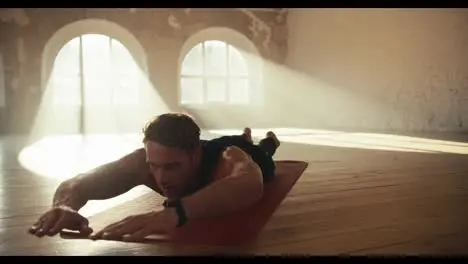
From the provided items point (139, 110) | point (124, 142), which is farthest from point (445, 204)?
point (139, 110)

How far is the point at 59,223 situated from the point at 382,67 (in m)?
4.79

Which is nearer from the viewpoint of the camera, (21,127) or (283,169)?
(283,169)

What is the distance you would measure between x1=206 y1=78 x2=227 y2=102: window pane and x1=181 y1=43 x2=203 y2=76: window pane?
16 centimetres

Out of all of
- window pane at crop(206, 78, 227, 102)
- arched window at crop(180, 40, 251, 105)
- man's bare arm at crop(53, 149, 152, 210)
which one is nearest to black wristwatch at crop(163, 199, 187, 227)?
man's bare arm at crop(53, 149, 152, 210)

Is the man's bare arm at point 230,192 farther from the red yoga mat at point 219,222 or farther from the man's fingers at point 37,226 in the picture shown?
the man's fingers at point 37,226

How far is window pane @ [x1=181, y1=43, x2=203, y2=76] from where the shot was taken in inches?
247

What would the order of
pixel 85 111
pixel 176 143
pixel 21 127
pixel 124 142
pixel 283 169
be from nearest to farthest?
pixel 176 143
pixel 283 169
pixel 124 142
pixel 21 127
pixel 85 111

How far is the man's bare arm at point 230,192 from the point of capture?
4.73 ft

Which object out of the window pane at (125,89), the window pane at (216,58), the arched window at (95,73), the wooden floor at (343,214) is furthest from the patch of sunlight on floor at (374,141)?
the arched window at (95,73)

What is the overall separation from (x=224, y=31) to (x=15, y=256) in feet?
17.4

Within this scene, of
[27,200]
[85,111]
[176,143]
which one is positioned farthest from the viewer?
[85,111]

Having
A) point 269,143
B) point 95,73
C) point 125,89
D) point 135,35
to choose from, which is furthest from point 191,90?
point 269,143

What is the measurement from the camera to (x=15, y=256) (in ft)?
3.84

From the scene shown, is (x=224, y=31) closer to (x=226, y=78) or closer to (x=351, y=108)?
(x=226, y=78)
